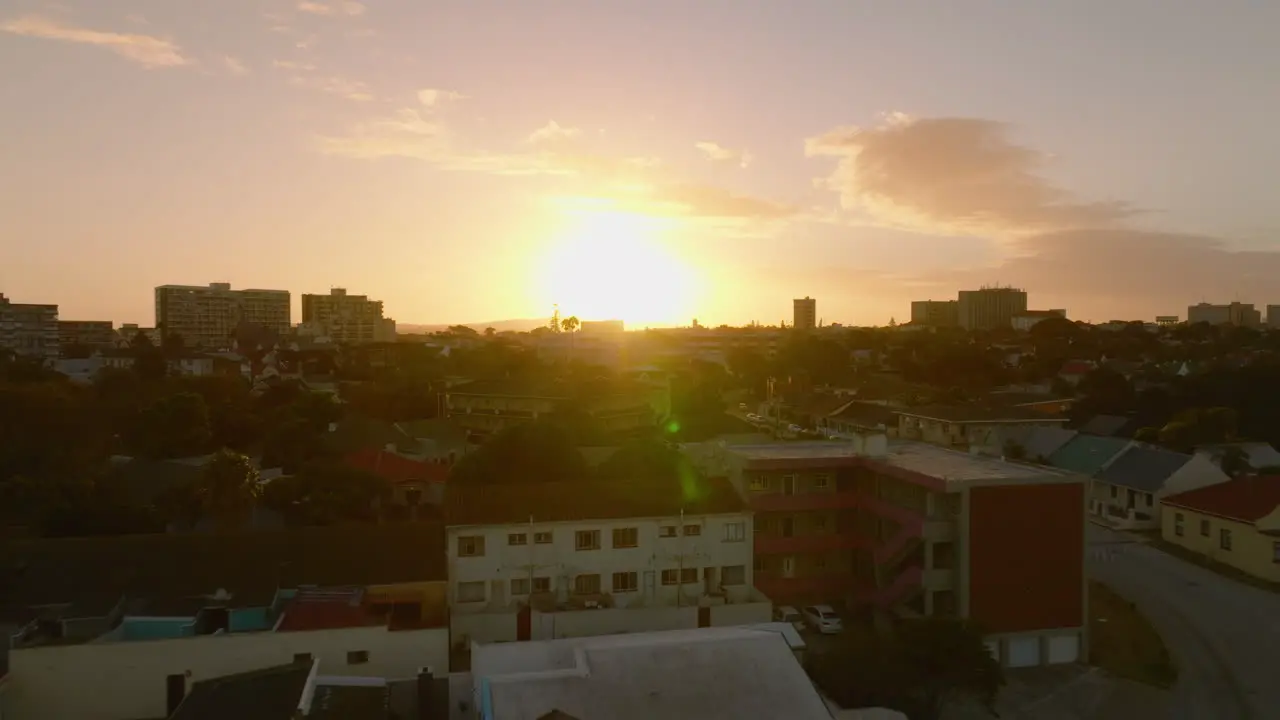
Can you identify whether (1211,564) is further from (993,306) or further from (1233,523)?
(993,306)

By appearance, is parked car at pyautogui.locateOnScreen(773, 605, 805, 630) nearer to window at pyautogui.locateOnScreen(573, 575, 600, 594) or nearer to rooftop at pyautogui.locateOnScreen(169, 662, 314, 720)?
window at pyautogui.locateOnScreen(573, 575, 600, 594)

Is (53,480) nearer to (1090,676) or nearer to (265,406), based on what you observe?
(265,406)

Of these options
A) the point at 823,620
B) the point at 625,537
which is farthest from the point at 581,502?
the point at 823,620

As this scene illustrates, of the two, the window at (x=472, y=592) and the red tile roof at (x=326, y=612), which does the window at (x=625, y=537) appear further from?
the red tile roof at (x=326, y=612)

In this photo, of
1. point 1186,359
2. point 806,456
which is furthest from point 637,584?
point 1186,359

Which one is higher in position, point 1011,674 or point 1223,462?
point 1223,462

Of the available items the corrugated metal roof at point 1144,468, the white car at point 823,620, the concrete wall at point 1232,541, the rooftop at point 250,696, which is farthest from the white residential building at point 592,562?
the corrugated metal roof at point 1144,468
